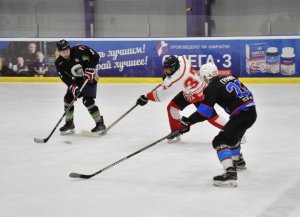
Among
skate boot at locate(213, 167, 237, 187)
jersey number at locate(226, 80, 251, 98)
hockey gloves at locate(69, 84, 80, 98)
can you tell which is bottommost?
skate boot at locate(213, 167, 237, 187)

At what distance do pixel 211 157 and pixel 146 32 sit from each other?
6.19 metres

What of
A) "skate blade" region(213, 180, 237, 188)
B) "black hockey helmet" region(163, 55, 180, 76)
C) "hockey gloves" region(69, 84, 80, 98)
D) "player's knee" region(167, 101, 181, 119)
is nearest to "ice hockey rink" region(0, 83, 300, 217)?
"skate blade" region(213, 180, 237, 188)

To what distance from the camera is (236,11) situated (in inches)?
489

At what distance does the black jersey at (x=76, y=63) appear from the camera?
5949mm

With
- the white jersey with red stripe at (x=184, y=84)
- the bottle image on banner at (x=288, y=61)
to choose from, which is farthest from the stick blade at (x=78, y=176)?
the bottle image on banner at (x=288, y=61)

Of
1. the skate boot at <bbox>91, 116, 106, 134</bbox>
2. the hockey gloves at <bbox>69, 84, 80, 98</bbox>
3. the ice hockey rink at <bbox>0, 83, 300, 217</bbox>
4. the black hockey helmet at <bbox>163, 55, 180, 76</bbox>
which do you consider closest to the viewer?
the ice hockey rink at <bbox>0, 83, 300, 217</bbox>

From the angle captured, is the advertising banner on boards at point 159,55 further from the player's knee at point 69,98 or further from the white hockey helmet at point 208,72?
the white hockey helmet at point 208,72

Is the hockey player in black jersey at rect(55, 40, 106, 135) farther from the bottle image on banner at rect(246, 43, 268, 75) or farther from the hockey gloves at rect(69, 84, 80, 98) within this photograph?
the bottle image on banner at rect(246, 43, 268, 75)

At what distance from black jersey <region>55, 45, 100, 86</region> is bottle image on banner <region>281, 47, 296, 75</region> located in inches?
166

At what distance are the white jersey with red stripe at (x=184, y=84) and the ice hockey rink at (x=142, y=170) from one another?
459 millimetres

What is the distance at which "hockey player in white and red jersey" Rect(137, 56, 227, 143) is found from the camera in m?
5.21

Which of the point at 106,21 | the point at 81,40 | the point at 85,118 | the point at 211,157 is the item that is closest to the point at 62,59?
the point at 85,118

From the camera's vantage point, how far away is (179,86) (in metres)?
5.31

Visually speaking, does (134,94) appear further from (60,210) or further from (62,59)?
(60,210)
